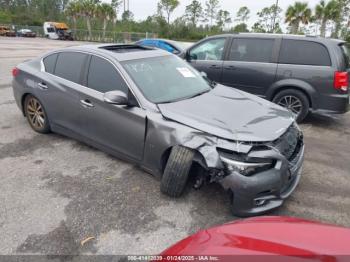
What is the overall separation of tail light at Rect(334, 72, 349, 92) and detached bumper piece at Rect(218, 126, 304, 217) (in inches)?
124

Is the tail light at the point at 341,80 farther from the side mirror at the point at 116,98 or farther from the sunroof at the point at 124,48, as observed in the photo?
the side mirror at the point at 116,98

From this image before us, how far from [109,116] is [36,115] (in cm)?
194

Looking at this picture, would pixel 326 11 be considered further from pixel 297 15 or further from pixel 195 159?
pixel 195 159

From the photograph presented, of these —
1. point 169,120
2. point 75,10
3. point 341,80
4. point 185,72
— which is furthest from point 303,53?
point 75,10

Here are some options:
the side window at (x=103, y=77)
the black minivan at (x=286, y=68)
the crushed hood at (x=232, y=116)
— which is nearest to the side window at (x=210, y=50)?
the black minivan at (x=286, y=68)

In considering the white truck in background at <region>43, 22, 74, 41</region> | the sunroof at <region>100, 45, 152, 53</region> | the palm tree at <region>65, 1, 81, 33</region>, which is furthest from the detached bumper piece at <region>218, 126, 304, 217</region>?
the palm tree at <region>65, 1, 81, 33</region>

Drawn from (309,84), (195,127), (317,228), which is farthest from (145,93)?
(309,84)

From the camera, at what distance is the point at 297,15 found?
39.1m

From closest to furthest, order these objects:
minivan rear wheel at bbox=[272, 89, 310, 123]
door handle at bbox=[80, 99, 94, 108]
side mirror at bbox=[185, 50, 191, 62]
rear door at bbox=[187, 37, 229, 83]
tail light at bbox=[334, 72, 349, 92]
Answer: door handle at bbox=[80, 99, 94, 108], tail light at bbox=[334, 72, 349, 92], minivan rear wheel at bbox=[272, 89, 310, 123], rear door at bbox=[187, 37, 229, 83], side mirror at bbox=[185, 50, 191, 62]

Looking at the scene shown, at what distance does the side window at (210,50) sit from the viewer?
666 cm

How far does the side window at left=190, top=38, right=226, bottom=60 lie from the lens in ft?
21.9

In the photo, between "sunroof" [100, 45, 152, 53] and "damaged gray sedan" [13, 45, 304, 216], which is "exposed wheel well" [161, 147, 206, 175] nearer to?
"damaged gray sedan" [13, 45, 304, 216]

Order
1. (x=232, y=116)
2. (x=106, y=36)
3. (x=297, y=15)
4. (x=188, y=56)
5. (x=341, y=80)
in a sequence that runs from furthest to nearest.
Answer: (x=106, y=36)
(x=297, y=15)
(x=188, y=56)
(x=341, y=80)
(x=232, y=116)

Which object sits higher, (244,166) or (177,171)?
(244,166)
